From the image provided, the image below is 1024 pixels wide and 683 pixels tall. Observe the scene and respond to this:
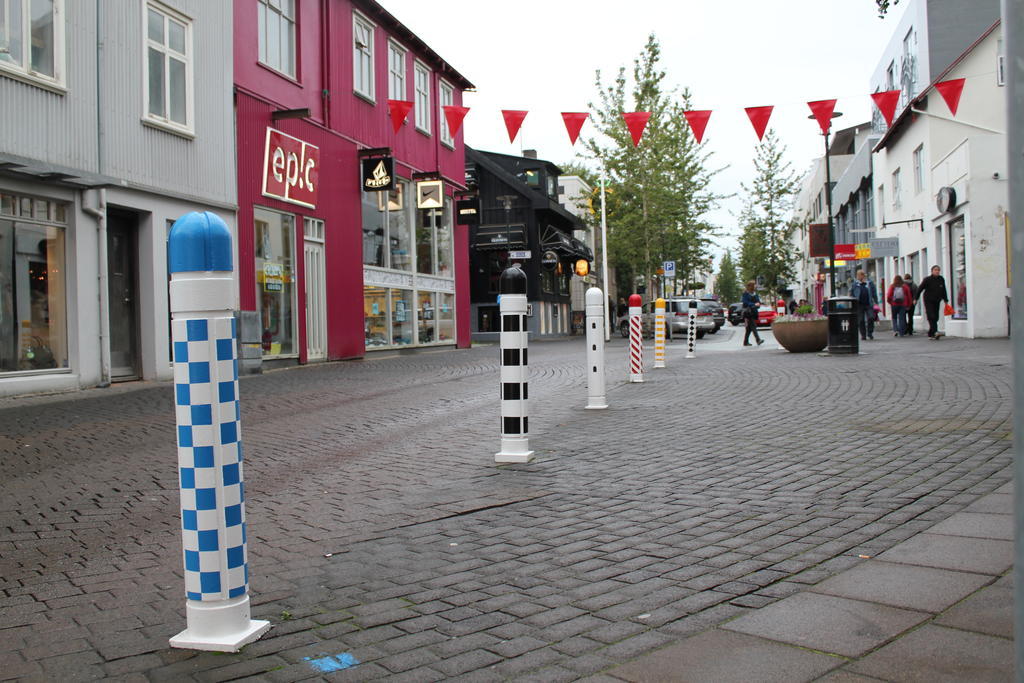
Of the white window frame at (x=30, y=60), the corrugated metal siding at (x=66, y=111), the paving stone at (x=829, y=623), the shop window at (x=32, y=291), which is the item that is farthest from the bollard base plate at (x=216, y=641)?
the white window frame at (x=30, y=60)

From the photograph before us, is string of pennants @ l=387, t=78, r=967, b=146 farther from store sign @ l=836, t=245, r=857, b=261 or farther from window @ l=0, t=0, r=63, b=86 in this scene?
store sign @ l=836, t=245, r=857, b=261

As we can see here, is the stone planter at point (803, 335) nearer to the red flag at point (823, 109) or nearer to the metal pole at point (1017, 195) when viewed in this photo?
the red flag at point (823, 109)

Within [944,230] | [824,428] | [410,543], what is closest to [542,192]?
[944,230]

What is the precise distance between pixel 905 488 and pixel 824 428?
8.54 feet

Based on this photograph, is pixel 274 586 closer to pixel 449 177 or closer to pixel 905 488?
pixel 905 488

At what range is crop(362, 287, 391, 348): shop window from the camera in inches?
866

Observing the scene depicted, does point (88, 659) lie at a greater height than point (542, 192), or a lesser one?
lesser

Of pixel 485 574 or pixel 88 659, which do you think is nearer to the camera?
pixel 88 659

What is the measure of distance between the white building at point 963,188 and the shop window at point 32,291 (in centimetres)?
1860

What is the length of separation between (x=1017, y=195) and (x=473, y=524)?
355 cm

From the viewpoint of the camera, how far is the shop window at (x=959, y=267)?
23.1m

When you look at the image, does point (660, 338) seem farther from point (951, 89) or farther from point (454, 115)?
point (951, 89)

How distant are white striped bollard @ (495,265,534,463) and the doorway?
13103 mm

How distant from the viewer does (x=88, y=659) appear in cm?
298
